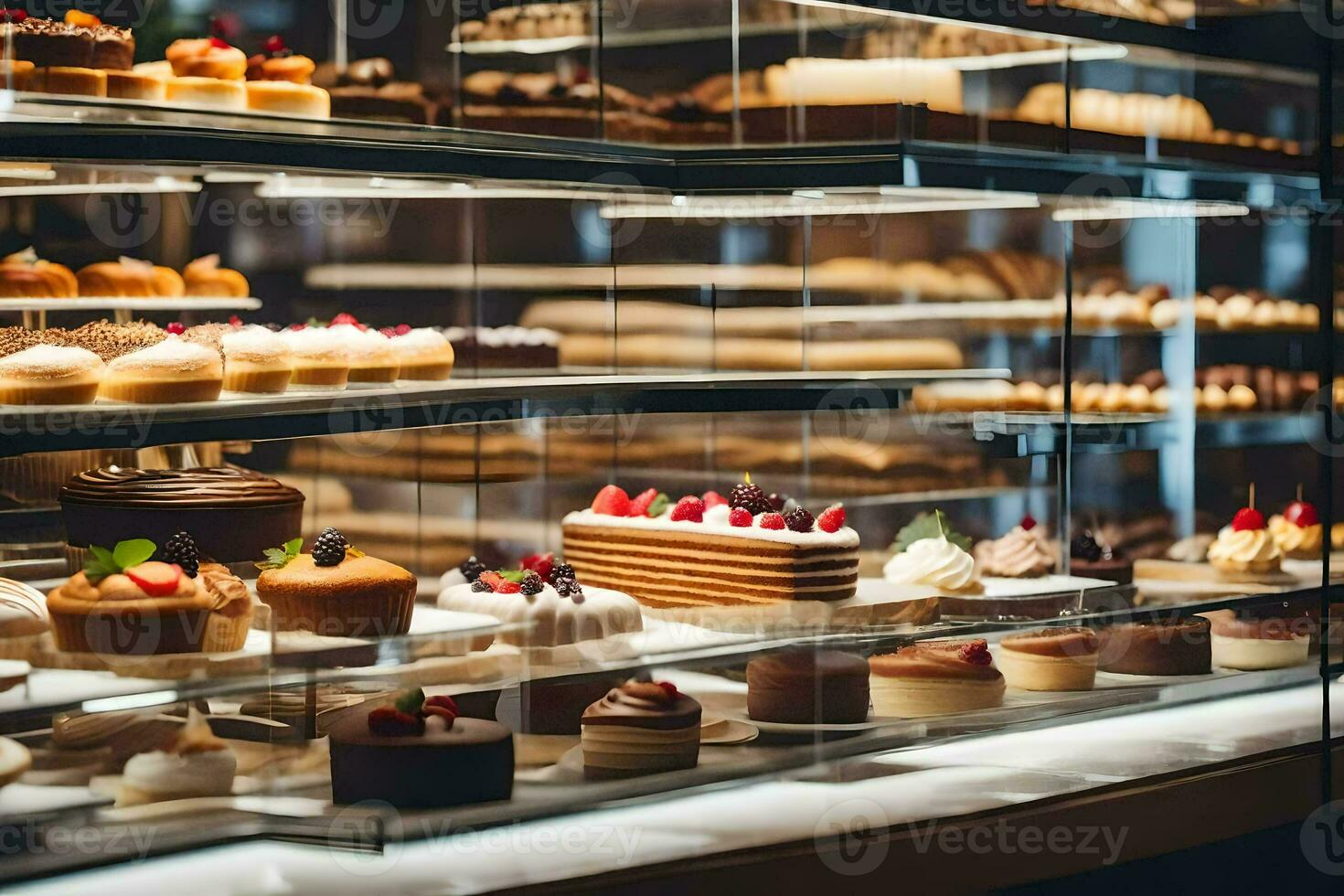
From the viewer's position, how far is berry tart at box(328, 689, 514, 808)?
→ 3244mm

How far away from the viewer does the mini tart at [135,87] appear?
325cm

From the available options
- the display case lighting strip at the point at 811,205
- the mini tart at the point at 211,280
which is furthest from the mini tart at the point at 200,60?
the display case lighting strip at the point at 811,205

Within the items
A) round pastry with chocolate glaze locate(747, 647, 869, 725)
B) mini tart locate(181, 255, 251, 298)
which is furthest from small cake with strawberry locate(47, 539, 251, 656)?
round pastry with chocolate glaze locate(747, 647, 869, 725)

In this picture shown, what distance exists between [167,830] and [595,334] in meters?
1.89

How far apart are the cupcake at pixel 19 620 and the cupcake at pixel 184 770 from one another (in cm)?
26

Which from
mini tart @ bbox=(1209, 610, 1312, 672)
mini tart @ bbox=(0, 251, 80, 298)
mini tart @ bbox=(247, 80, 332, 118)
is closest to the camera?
mini tart @ bbox=(247, 80, 332, 118)

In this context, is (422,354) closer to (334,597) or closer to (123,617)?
(334,597)

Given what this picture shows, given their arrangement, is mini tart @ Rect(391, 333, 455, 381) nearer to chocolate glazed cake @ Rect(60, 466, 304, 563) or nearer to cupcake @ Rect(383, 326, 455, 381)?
cupcake @ Rect(383, 326, 455, 381)

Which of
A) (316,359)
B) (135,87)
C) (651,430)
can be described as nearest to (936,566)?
(651,430)

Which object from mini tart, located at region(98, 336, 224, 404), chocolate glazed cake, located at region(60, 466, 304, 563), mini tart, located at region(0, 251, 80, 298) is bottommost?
chocolate glazed cake, located at region(60, 466, 304, 563)

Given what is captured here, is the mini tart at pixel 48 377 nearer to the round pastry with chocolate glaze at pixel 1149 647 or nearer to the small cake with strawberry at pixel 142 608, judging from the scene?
the small cake with strawberry at pixel 142 608

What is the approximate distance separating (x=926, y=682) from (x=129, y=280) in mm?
1963

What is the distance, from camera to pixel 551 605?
12.5ft

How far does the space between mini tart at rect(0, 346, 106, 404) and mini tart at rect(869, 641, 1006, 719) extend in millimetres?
1750
